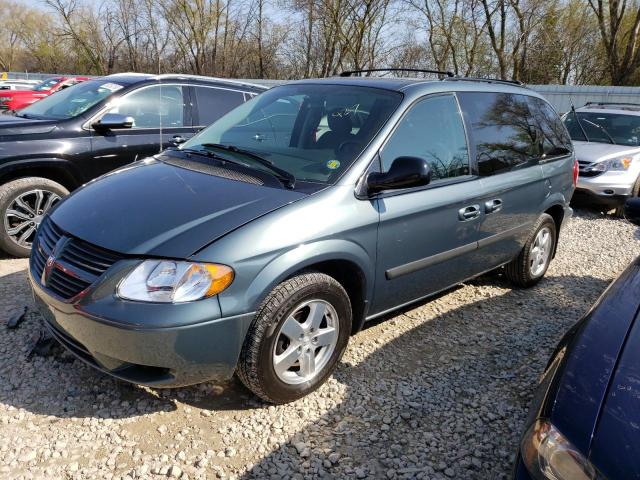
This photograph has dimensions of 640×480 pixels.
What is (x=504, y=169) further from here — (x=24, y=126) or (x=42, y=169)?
(x=24, y=126)

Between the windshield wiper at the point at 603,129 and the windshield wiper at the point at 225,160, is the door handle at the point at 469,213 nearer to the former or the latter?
the windshield wiper at the point at 225,160

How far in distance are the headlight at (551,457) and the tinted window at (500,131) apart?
2.33 m

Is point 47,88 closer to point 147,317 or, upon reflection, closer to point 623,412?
point 147,317

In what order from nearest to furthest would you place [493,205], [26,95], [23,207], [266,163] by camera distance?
1. [266,163]
2. [493,205]
3. [23,207]
4. [26,95]

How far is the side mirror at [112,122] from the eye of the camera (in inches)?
194

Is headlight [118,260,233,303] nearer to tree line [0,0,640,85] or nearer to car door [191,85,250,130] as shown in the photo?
car door [191,85,250,130]

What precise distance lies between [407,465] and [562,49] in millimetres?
30388

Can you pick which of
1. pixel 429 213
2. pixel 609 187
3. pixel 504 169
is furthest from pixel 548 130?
pixel 609 187

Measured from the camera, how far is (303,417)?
2779 mm

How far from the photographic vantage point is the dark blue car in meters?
1.53


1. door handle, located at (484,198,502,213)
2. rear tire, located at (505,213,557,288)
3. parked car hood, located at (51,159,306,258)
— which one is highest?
parked car hood, located at (51,159,306,258)

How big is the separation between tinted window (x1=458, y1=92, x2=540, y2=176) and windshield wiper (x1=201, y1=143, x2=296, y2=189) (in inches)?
58.9

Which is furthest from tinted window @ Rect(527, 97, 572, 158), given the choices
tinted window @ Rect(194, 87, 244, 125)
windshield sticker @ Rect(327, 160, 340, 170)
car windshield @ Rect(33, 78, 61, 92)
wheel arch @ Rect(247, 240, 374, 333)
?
car windshield @ Rect(33, 78, 61, 92)

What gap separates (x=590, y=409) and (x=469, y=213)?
2.05 m
